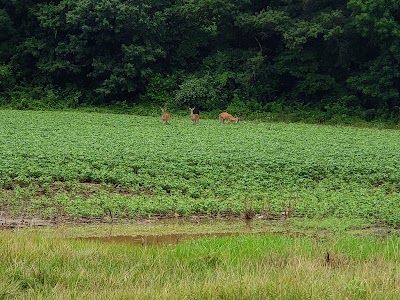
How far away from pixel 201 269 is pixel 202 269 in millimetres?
11

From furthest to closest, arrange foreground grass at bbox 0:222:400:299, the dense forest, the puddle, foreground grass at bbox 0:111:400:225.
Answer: the dense forest → foreground grass at bbox 0:111:400:225 → the puddle → foreground grass at bbox 0:222:400:299

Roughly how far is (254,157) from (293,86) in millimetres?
17272

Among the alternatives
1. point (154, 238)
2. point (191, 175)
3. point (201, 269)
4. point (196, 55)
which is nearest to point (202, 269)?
point (201, 269)

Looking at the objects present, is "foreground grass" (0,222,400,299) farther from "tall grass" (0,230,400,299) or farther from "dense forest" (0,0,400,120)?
"dense forest" (0,0,400,120)

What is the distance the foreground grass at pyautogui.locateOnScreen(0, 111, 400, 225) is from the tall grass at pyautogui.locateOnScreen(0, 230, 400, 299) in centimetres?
289

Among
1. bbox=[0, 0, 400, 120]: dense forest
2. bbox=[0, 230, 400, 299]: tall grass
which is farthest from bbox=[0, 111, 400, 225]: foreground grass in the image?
bbox=[0, 0, 400, 120]: dense forest

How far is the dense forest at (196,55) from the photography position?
29.4 metres

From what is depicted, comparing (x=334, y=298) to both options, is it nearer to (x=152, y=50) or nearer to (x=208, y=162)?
(x=208, y=162)

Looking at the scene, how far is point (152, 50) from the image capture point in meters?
31.1

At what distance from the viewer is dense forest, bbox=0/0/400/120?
29406 millimetres

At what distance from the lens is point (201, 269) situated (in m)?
6.71

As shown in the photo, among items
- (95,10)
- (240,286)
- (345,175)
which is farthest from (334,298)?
(95,10)

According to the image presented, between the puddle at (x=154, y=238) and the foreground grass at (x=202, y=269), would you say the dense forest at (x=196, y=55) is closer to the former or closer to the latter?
the puddle at (x=154, y=238)

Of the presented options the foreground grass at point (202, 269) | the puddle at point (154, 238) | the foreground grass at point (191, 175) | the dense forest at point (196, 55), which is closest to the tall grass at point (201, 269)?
the foreground grass at point (202, 269)
